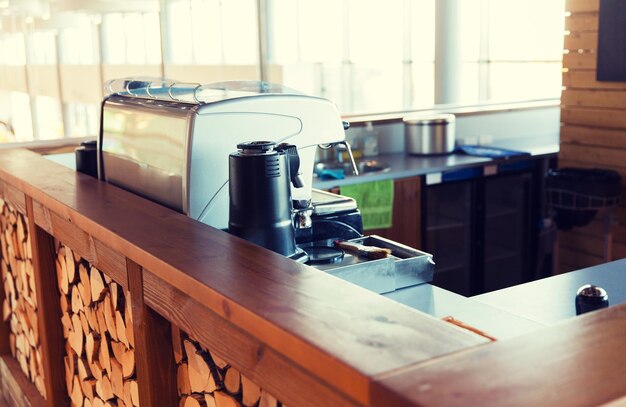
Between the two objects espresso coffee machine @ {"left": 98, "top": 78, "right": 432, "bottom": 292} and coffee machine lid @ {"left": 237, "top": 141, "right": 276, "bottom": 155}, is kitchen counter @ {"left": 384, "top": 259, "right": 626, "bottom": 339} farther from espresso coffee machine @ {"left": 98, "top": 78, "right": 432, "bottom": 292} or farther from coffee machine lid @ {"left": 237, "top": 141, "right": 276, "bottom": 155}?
coffee machine lid @ {"left": 237, "top": 141, "right": 276, "bottom": 155}

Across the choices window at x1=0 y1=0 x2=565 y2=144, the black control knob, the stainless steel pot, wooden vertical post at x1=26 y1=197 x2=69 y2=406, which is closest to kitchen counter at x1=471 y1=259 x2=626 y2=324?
the black control knob

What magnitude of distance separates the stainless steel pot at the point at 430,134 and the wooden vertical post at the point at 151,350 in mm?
2970

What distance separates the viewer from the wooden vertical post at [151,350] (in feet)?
5.84

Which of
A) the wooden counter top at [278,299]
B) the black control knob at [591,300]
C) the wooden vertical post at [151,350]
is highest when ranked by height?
the wooden counter top at [278,299]

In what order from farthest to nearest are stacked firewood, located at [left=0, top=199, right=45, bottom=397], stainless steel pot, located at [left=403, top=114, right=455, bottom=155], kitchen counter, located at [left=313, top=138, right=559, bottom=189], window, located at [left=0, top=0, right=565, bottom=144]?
window, located at [left=0, top=0, right=565, bottom=144] < stainless steel pot, located at [left=403, top=114, right=455, bottom=155] < kitchen counter, located at [left=313, top=138, right=559, bottom=189] < stacked firewood, located at [left=0, top=199, right=45, bottom=397]

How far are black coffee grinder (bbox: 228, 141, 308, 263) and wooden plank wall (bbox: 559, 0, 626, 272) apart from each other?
3.05 metres

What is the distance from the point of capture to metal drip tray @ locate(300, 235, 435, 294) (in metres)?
1.91

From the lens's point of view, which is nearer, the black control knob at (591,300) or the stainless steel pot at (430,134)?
the black control knob at (591,300)

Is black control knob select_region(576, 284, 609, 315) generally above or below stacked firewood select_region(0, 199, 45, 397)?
above

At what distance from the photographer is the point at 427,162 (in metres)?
4.38

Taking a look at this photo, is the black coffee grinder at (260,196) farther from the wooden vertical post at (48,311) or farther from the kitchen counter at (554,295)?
the wooden vertical post at (48,311)

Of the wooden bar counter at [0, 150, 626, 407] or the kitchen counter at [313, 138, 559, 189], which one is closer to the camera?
the wooden bar counter at [0, 150, 626, 407]

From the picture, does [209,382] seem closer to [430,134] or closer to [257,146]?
[257,146]

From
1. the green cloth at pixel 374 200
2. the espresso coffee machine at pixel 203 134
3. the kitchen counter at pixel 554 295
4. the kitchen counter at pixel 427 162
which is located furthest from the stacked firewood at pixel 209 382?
the green cloth at pixel 374 200
